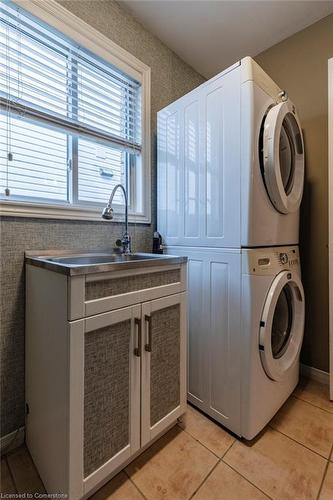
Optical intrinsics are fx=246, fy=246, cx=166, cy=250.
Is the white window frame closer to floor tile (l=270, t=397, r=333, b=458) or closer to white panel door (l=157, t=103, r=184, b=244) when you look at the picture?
white panel door (l=157, t=103, r=184, b=244)

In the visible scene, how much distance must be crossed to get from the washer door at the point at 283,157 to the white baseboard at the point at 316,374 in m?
1.25

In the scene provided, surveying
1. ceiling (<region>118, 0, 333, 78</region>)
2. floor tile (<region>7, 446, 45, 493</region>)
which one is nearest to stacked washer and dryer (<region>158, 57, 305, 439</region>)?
ceiling (<region>118, 0, 333, 78</region>)

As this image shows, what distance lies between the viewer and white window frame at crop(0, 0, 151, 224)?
4.11ft

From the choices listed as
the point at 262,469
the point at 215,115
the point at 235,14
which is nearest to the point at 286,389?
the point at 262,469

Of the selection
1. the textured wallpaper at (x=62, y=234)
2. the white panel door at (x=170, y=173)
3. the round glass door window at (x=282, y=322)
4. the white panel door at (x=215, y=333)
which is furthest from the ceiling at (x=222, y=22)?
the round glass door window at (x=282, y=322)

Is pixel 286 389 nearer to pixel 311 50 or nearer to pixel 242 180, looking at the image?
pixel 242 180

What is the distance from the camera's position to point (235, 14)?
1.74 metres

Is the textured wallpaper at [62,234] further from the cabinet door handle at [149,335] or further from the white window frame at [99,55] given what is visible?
the cabinet door handle at [149,335]

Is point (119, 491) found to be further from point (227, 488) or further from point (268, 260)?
point (268, 260)

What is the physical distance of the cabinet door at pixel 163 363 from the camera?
3.68ft

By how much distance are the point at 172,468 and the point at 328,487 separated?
65 cm

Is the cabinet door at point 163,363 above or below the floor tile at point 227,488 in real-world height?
above

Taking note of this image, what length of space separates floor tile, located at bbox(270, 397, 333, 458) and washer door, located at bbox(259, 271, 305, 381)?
0.85 feet

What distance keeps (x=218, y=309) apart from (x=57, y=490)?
1010mm
